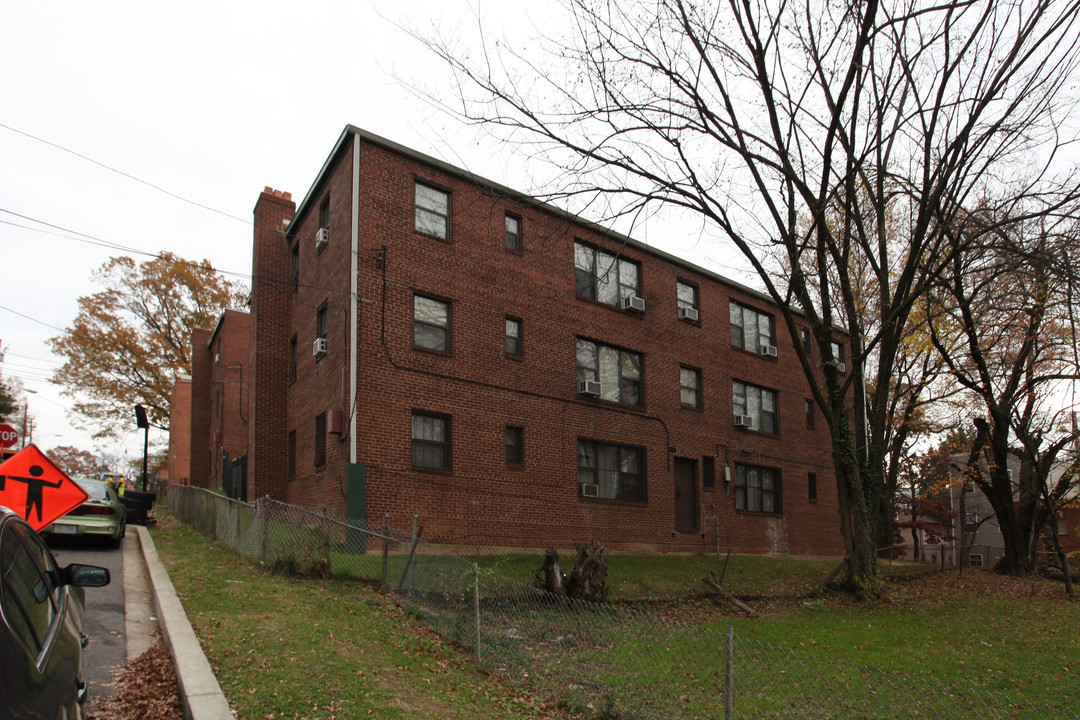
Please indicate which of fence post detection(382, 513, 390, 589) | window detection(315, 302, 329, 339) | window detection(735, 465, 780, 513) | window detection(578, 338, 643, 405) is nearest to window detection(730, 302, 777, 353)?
window detection(735, 465, 780, 513)

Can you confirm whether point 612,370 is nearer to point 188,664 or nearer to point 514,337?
point 514,337

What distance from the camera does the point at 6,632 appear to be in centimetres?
292

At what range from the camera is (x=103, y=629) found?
8477mm

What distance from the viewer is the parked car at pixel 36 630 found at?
2857mm

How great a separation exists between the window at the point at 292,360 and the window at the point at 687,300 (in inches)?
436

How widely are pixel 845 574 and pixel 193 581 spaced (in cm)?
1236

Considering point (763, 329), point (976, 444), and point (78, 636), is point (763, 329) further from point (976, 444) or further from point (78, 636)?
point (78, 636)

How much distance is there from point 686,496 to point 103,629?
686 inches

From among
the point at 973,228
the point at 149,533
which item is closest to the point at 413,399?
the point at 149,533

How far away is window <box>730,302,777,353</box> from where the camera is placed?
87.5 feet

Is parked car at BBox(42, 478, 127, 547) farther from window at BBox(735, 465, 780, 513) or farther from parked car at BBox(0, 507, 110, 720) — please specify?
window at BBox(735, 465, 780, 513)

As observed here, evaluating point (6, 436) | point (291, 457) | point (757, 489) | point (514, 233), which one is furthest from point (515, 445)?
point (757, 489)

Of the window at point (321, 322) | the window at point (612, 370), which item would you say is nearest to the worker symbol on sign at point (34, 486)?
the window at point (321, 322)

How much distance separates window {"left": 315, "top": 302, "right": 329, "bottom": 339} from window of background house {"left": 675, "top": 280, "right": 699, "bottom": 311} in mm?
10653
